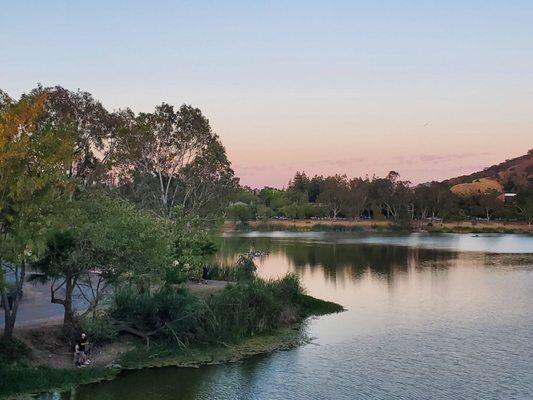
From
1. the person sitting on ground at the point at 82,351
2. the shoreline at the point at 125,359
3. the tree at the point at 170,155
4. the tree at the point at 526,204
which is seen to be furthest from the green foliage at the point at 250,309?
the tree at the point at 526,204

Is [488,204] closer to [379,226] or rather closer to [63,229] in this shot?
[379,226]

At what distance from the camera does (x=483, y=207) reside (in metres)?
153

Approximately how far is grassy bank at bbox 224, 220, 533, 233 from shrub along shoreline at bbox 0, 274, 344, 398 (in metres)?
105

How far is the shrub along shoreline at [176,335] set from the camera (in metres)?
22.5

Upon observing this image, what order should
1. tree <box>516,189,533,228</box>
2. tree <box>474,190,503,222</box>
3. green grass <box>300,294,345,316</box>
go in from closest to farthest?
green grass <box>300,294,345,316</box>, tree <box>516,189,533,228</box>, tree <box>474,190,503,222</box>

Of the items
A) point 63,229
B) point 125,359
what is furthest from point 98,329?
point 63,229

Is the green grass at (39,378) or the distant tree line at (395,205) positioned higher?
the distant tree line at (395,205)

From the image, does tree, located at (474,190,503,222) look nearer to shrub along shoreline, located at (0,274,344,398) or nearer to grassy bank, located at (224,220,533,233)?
grassy bank, located at (224,220,533,233)

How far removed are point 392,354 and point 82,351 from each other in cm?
1395

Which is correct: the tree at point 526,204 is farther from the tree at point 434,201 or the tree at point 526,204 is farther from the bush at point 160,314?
the bush at point 160,314

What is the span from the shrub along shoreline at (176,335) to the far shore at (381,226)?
103m

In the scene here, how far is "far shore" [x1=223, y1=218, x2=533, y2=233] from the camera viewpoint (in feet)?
447

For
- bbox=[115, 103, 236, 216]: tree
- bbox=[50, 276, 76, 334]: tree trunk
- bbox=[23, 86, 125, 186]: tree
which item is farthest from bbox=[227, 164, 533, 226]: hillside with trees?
bbox=[50, 276, 76, 334]: tree trunk

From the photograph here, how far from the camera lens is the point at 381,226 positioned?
139875 mm
